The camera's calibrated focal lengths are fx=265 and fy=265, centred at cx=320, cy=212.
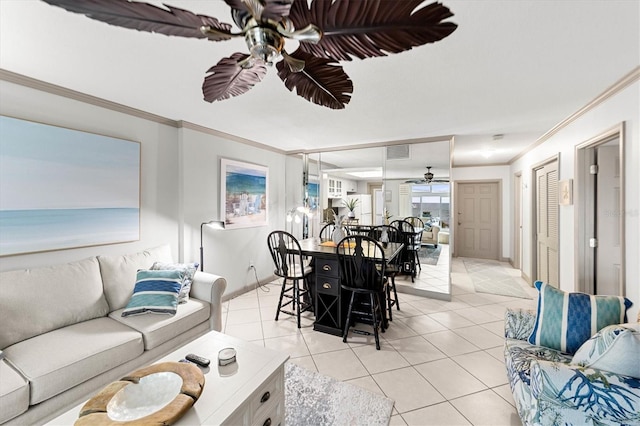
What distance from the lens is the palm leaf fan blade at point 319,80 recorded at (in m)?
1.16

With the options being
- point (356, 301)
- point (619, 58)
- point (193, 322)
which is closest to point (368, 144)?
point (356, 301)

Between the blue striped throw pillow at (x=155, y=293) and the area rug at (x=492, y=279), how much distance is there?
4.24 m

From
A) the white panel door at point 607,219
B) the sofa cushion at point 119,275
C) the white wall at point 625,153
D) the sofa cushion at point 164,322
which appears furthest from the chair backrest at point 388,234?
the sofa cushion at point 119,275

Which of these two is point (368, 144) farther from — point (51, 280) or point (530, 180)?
point (51, 280)

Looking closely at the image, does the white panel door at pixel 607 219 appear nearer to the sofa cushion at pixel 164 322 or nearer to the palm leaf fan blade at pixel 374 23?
the palm leaf fan blade at pixel 374 23

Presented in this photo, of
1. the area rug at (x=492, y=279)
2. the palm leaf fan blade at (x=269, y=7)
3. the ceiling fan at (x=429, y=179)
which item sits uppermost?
the palm leaf fan blade at (x=269, y=7)

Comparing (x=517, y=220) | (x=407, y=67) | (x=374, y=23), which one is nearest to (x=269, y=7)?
(x=374, y=23)

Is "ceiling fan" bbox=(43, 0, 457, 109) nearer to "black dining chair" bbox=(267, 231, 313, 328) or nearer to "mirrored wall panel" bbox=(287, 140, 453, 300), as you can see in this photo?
"black dining chair" bbox=(267, 231, 313, 328)

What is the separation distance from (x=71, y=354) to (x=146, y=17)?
1974 mm

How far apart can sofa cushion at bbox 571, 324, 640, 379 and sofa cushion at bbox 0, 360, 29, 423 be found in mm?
2822

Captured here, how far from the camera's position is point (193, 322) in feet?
7.77

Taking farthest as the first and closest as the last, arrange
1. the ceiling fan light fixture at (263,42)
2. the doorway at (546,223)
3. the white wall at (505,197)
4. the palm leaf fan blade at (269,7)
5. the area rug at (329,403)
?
the white wall at (505,197) → the doorway at (546,223) → the area rug at (329,403) → the ceiling fan light fixture at (263,42) → the palm leaf fan blade at (269,7)

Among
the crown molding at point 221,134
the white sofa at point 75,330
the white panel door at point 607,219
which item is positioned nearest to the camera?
the white sofa at point 75,330

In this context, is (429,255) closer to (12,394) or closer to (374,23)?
(374,23)
